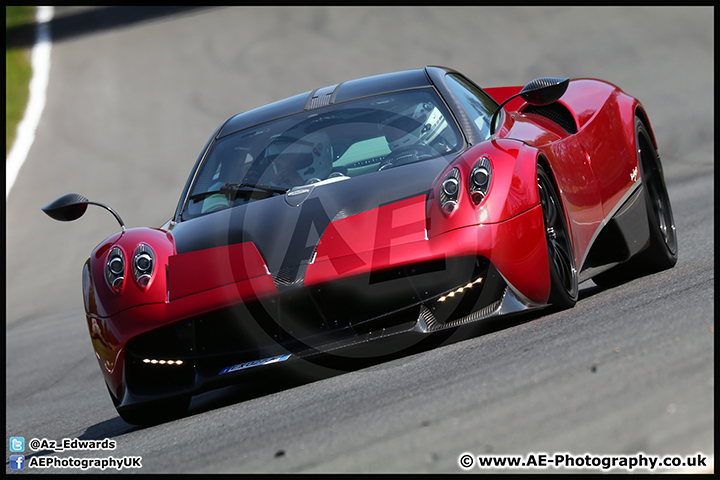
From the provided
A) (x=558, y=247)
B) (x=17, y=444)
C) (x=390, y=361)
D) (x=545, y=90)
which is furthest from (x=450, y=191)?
(x=17, y=444)

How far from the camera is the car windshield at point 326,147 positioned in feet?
15.6

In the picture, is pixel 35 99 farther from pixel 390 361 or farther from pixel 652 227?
pixel 390 361

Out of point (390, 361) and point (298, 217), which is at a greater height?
point (298, 217)

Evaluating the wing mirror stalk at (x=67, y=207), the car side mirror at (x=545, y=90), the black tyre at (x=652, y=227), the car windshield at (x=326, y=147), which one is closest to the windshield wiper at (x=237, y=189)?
the car windshield at (x=326, y=147)

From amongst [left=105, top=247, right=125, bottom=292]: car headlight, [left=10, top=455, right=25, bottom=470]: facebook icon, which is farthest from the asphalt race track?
[left=105, top=247, right=125, bottom=292]: car headlight

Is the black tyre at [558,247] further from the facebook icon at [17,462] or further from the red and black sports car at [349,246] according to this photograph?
the facebook icon at [17,462]

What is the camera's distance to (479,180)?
408cm

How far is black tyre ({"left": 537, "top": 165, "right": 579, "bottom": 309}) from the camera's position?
424 cm

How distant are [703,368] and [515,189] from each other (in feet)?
4.81

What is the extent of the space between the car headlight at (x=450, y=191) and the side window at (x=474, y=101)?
0.68 metres

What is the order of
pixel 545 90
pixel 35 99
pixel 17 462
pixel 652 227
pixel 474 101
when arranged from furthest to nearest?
pixel 35 99 < pixel 652 227 < pixel 474 101 < pixel 545 90 < pixel 17 462

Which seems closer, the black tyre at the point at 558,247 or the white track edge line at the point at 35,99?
the black tyre at the point at 558,247

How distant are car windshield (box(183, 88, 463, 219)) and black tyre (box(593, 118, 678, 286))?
1.44m

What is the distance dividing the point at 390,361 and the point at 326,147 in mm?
1310
